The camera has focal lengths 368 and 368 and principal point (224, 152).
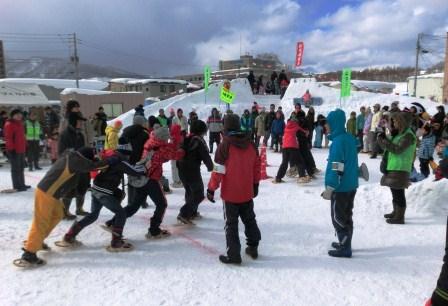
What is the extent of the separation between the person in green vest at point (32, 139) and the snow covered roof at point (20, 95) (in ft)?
28.9

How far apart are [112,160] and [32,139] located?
7.66m

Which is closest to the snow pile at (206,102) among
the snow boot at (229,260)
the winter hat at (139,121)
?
the winter hat at (139,121)

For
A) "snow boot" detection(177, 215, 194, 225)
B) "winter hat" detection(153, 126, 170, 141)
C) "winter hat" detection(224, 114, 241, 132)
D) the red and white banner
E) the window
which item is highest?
the red and white banner

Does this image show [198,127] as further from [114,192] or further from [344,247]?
[344,247]

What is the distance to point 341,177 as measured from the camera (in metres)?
4.36

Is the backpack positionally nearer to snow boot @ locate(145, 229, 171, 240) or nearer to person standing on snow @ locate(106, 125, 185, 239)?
person standing on snow @ locate(106, 125, 185, 239)

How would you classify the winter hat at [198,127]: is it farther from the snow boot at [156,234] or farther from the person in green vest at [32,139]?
the person in green vest at [32,139]

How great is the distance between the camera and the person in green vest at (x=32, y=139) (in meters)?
10.7

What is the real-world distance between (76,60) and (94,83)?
11.8 ft

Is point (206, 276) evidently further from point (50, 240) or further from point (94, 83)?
point (94, 83)

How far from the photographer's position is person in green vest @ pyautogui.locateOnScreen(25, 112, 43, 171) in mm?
10656

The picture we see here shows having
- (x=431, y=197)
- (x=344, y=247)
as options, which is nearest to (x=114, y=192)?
(x=344, y=247)

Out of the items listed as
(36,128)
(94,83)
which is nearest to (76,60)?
(94,83)

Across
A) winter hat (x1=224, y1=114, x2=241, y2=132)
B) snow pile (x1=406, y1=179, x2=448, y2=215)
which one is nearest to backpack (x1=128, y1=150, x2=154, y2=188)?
winter hat (x1=224, y1=114, x2=241, y2=132)
